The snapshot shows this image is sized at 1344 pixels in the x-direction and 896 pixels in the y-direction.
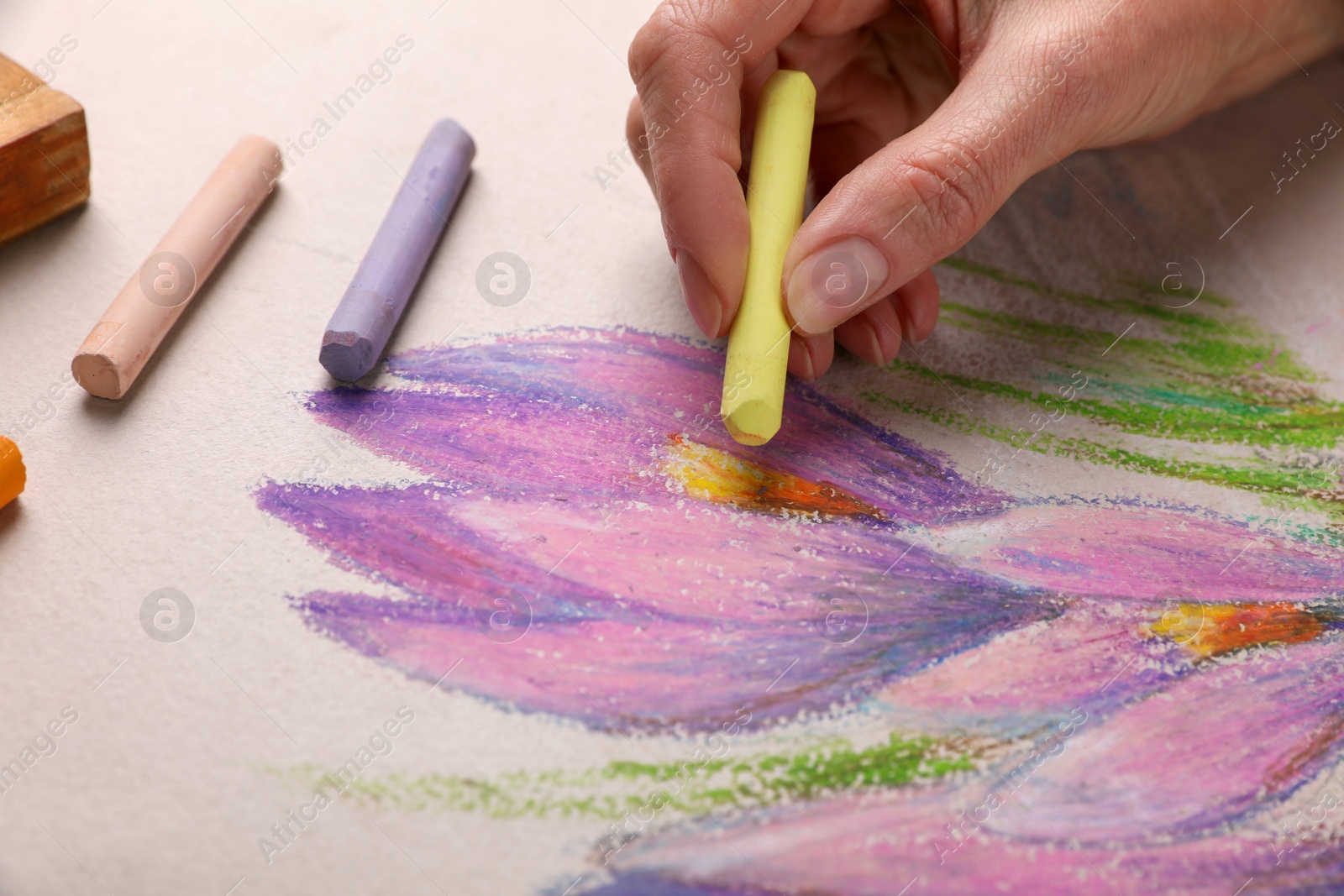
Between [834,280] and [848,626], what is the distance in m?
0.53

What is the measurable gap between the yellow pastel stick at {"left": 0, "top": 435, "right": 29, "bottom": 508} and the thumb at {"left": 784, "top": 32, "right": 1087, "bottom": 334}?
1.19m

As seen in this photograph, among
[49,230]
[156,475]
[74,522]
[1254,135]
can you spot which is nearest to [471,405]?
[156,475]

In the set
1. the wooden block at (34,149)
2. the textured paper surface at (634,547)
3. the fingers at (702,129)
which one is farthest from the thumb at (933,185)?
the wooden block at (34,149)

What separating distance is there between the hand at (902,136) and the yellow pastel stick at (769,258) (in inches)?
1.2

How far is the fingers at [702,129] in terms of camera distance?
155cm

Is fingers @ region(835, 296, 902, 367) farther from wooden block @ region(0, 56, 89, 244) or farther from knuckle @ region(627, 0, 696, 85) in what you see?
wooden block @ region(0, 56, 89, 244)

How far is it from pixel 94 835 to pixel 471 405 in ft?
2.68

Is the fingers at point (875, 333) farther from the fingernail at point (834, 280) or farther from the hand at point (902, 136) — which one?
the fingernail at point (834, 280)

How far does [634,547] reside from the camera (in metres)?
1.50

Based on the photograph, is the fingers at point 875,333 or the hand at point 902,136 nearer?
the hand at point 902,136

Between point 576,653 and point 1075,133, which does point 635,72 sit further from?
point 576,653

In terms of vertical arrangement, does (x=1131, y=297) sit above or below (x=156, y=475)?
above

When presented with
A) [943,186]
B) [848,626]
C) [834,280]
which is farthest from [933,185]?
[848,626]

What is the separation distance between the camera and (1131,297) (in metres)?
1.94
